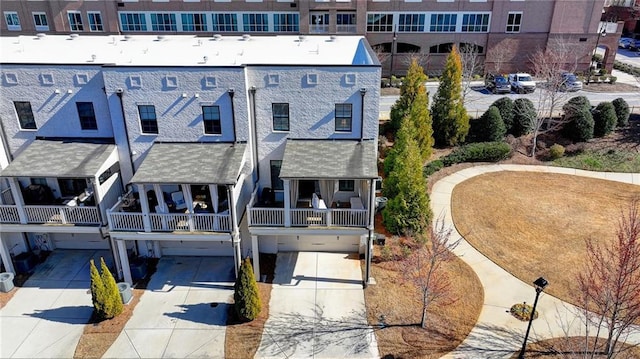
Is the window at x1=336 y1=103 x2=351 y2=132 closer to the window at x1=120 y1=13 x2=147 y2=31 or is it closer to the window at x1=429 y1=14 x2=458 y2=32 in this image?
the window at x1=429 y1=14 x2=458 y2=32

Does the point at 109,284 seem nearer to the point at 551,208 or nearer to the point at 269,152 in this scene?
the point at 269,152

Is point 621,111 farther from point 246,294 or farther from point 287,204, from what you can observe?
point 246,294

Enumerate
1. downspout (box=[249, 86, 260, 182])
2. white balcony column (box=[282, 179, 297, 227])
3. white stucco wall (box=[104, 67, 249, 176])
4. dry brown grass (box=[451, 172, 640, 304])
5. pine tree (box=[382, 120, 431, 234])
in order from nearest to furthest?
1. white balcony column (box=[282, 179, 297, 227])
2. white stucco wall (box=[104, 67, 249, 176])
3. downspout (box=[249, 86, 260, 182])
4. dry brown grass (box=[451, 172, 640, 304])
5. pine tree (box=[382, 120, 431, 234])

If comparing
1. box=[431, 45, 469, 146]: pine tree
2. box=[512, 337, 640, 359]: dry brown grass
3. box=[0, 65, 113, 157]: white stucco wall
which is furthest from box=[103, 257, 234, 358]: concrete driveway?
box=[431, 45, 469, 146]: pine tree

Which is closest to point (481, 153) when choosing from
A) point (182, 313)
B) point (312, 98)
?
point (312, 98)

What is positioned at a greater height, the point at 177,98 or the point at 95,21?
the point at 95,21

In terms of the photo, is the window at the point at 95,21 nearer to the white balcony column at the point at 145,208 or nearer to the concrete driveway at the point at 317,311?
the white balcony column at the point at 145,208
